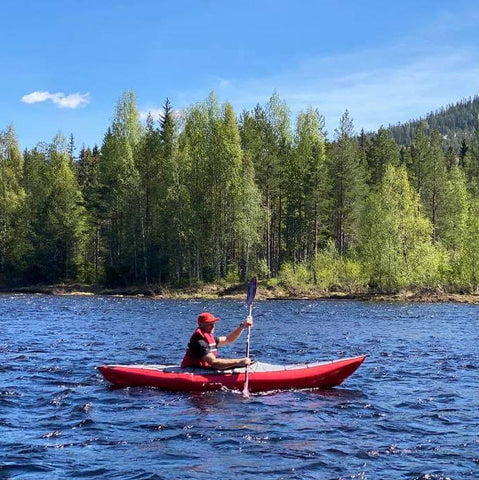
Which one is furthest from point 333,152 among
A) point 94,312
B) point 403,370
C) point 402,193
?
point 403,370

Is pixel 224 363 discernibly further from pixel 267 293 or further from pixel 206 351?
pixel 267 293

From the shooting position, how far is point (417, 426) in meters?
10.5

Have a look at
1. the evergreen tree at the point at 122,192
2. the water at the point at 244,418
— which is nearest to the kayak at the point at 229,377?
the water at the point at 244,418

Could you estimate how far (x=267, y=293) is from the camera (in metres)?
46.4

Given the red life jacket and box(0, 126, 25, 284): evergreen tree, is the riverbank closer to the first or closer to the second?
box(0, 126, 25, 284): evergreen tree

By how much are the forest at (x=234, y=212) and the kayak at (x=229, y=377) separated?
108ft

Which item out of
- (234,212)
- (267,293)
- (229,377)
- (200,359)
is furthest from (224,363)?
(234,212)

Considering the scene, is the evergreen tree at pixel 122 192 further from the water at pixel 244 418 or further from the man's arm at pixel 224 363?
the man's arm at pixel 224 363

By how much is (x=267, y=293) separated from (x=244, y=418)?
35470mm

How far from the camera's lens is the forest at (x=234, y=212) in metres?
46.6

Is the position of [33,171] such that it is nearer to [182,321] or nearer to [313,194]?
[313,194]

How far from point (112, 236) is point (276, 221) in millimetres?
15580

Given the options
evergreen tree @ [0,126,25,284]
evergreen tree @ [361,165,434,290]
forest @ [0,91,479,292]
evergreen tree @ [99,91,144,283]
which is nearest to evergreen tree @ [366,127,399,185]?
forest @ [0,91,479,292]

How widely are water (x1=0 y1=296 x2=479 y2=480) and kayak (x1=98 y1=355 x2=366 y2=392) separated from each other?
0.22 metres
